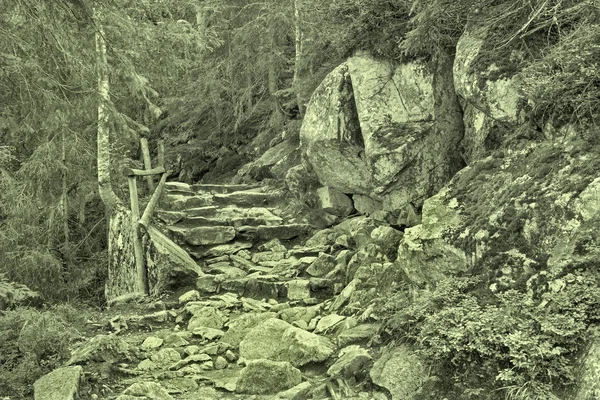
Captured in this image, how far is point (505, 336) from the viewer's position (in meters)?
5.55

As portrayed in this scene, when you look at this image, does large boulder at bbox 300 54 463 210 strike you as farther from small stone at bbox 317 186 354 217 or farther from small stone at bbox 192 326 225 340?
small stone at bbox 192 326 225 340

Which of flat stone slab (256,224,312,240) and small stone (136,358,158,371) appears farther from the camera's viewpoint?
flat stone slab (256,224,312,240)

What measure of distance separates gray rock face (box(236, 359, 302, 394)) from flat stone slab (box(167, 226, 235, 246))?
5.67 metres

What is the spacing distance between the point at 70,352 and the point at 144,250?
4.28 meters

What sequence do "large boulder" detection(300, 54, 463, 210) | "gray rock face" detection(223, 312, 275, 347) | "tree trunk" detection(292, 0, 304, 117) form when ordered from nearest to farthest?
"gray rock face" detection(223, 312, 275, 347), "large boulder" detection(300, 54, 463, 210), "tree trunk" detection(292, 0, 304, 117)

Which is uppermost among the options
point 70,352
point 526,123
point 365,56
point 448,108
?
point 365,56

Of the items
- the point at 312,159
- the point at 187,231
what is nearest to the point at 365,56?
the point at 312,159

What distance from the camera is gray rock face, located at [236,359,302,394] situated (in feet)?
23.2

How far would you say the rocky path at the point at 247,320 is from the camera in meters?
7.07

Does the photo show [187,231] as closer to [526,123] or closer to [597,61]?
[526,123]

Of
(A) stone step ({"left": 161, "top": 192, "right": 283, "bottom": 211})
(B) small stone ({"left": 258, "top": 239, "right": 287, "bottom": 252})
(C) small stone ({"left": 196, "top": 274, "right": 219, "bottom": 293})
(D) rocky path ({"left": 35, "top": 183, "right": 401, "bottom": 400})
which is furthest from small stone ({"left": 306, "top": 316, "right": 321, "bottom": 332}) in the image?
(A) stone step ({"left": 161, "top": 192, "right": 283, "bottom": 211})

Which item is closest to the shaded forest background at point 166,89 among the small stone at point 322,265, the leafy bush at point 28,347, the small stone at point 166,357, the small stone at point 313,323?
the leafy bush at point 28,347

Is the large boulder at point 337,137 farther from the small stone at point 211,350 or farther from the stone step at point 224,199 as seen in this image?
the small stone at point 211,350

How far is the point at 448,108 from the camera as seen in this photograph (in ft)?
34.3
